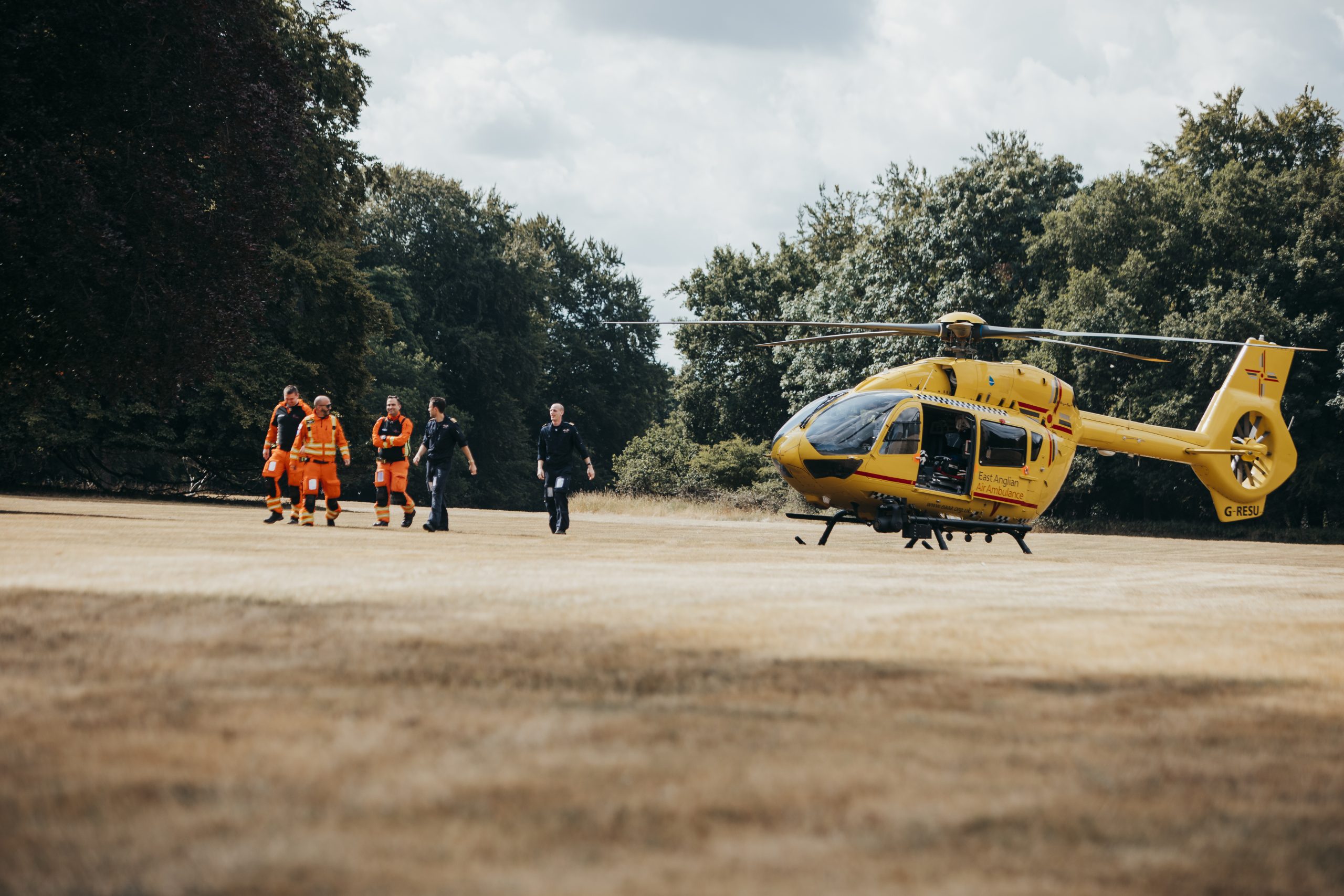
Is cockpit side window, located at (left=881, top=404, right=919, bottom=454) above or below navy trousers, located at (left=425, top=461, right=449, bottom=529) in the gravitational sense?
above

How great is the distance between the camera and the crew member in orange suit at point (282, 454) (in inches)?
712

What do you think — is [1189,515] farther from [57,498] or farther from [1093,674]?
[1093,674]

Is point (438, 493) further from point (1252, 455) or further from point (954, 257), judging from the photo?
point (954, 257)

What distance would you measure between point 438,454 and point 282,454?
90.3 inches

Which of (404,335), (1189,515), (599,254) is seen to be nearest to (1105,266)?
(1189,515)

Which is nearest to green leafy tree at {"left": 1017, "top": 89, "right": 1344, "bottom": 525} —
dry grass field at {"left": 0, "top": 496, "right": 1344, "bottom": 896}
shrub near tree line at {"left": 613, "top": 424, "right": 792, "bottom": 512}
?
shrub near tree line at {"left": 613, "top": 424, "right": 792, "bottom": 512}

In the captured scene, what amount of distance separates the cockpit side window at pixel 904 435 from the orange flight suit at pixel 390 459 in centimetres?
693

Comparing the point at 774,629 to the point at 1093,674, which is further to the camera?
the point at 774,629

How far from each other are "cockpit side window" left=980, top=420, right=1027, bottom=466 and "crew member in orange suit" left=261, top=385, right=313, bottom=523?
9892mm

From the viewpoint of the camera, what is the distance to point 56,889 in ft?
6.83

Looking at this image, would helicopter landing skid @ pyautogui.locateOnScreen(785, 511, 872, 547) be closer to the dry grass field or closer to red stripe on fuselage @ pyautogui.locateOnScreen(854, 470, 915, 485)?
red stripe on fuselage @ pyautogui.locateOnScreen(854, 470, 915, 485)

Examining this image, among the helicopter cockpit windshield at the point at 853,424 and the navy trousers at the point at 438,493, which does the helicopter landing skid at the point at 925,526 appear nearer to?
the helicopter cockpit windshield at the point at 853,424

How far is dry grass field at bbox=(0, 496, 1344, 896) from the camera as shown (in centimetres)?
231

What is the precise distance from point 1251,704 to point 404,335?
58.0m
